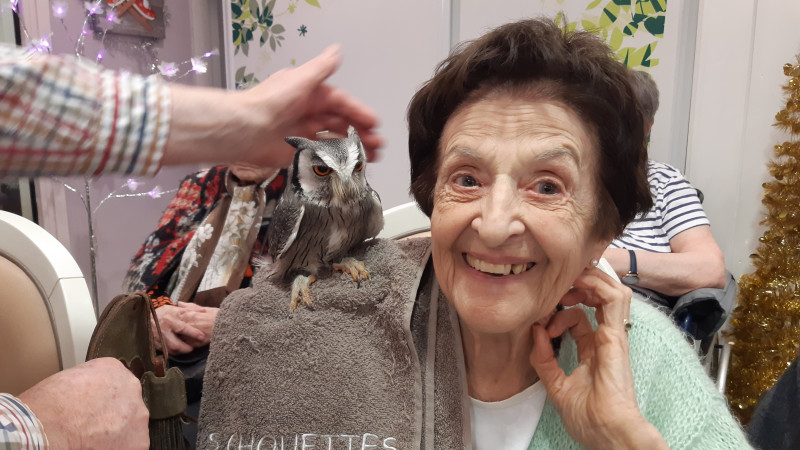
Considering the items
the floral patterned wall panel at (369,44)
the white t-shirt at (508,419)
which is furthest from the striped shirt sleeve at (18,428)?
the floral patterned wall panel at (369,44)

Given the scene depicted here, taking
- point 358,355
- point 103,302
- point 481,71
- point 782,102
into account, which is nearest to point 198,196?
point 358,355

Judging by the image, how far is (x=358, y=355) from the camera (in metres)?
0.96

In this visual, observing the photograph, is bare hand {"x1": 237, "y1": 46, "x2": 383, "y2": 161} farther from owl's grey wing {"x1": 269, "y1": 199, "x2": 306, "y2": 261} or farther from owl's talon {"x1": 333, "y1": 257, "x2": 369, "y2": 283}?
owl's talon {"x1": 333, "y1": 257, "x2": 369, "y2": 283}

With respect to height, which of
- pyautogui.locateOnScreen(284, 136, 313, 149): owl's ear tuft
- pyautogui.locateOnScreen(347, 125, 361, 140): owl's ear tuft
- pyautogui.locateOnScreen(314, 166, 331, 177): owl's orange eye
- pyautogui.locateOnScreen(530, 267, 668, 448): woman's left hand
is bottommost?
pyautogui.locateOnScreen(530, 267, 668, 448): woman's left hand

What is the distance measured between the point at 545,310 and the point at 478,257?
0.50 ft

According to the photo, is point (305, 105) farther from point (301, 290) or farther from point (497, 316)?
point (497, 316)

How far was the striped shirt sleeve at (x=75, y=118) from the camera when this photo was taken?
1.94ft

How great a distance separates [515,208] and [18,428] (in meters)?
0.73

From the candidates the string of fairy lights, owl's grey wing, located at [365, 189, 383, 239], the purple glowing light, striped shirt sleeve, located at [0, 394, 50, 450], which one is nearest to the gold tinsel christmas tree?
owl's grey wing, located at [365, 189, 383, 239]

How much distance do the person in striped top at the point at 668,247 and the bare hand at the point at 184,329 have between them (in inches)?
54.1

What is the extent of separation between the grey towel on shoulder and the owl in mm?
34

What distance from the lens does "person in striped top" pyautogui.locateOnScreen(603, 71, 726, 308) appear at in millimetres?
1925

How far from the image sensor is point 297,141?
92 cm

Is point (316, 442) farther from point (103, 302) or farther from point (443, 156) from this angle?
point (103, 302)
